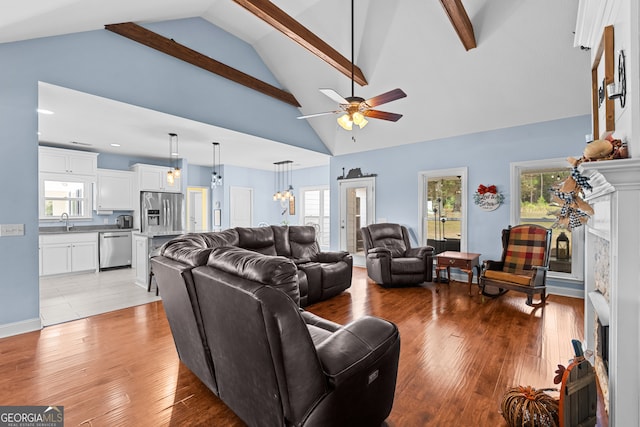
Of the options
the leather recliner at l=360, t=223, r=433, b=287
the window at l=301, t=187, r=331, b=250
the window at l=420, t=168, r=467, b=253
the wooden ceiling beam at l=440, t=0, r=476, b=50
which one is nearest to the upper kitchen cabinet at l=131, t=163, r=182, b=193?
the window at l=301, t=187, r=331, b=250

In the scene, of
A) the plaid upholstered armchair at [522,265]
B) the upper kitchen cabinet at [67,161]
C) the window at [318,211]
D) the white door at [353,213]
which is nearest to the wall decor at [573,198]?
the plaid upholstered armchair at [522,265]

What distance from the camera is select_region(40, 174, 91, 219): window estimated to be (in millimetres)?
5676

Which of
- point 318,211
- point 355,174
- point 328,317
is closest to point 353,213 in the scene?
point 355,174

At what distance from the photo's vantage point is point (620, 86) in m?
1.43

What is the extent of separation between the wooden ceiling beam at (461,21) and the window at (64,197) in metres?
7.17

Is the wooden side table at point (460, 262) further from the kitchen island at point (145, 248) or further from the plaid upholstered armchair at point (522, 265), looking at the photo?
the kitchen island at point (145, 248)

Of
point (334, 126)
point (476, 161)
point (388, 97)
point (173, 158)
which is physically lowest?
point (476, 161)

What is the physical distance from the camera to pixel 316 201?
9219mm

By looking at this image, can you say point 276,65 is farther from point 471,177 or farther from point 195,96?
point 471,177

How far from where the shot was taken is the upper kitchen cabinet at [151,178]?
6.75 meters

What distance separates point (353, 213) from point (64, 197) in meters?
6.17

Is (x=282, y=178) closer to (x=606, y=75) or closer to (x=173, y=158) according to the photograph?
(x=173, y=158)

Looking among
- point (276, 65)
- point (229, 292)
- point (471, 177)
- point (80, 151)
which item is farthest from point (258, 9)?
point (80, 151)

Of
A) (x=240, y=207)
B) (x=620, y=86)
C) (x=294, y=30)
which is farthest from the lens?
(x=240, y=207)
